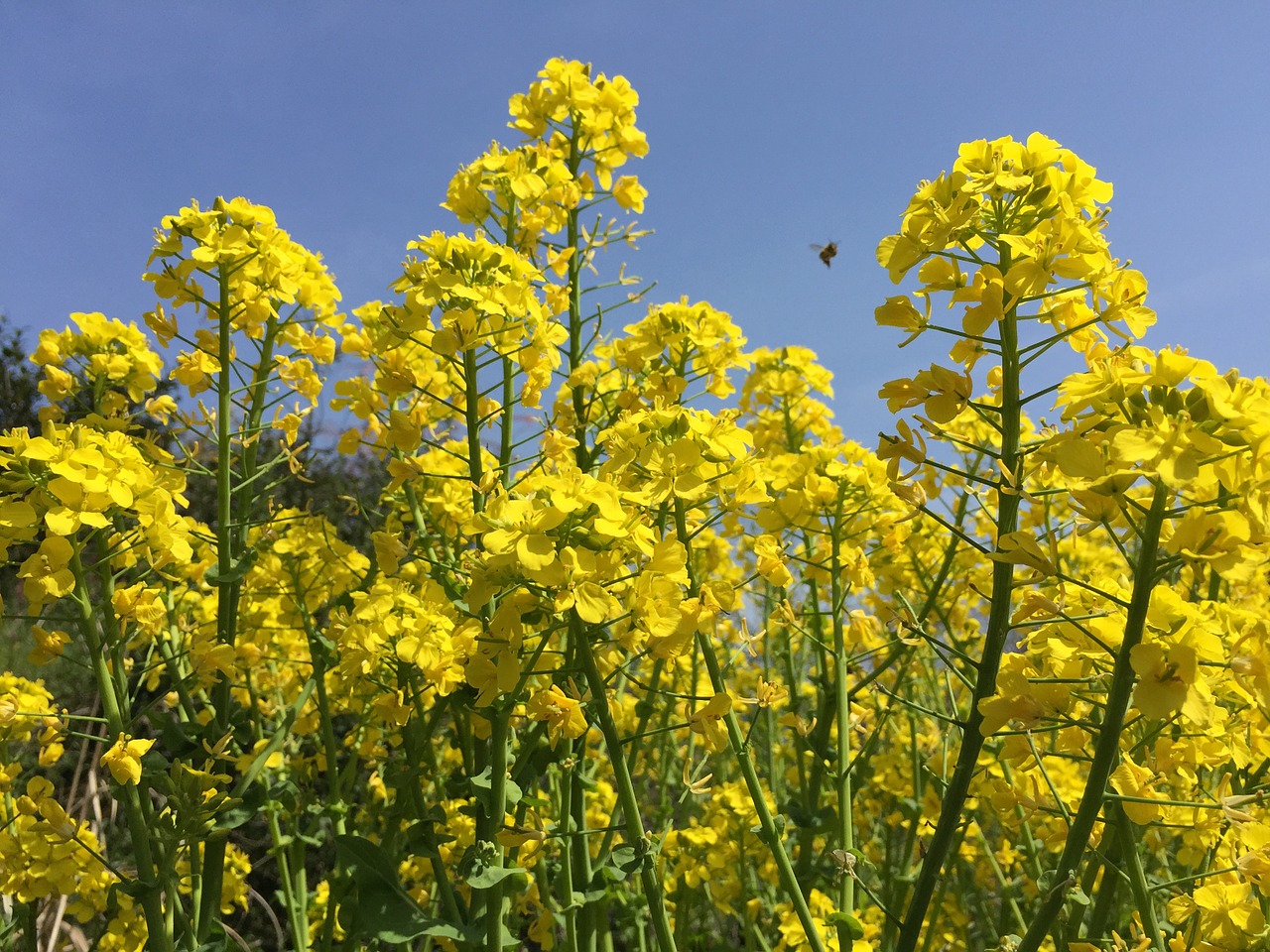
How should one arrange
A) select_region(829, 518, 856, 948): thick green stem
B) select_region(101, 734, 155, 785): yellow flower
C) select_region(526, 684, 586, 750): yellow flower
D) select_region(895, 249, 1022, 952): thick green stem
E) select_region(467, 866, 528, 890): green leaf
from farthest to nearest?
select_region(829, 518, 856, 948): thick green stem → select_region(101, 734, 155, 785): yellow flower → select_region(467, 866, 528, 890): green leaf → select_region(526, 684, 586, 750): yellow flower → select_region(895, 249, 1022, 952): thick green stem

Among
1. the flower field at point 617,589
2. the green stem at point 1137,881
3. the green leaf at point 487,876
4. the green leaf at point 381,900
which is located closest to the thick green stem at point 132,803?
the flower field at point 617,589

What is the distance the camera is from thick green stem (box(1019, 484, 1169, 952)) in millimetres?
1449

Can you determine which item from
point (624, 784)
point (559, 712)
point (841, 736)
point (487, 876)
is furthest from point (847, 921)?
point (559, 712)

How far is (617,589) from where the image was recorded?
1906 millimetres

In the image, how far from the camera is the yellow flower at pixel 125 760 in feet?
7.56

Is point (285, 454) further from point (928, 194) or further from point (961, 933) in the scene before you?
point (961, 933)

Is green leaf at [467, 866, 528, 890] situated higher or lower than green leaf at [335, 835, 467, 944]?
higher

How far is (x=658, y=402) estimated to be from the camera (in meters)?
2.64

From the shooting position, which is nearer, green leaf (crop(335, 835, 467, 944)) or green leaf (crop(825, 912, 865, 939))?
green leaf (crop(335, 835, 467, 944))

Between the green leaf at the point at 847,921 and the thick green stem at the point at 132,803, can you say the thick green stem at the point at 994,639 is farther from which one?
the thick green stem at the point at 132,803

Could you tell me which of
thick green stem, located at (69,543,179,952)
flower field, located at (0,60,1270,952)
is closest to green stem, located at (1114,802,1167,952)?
flower field, located at (0,60,1270,952)

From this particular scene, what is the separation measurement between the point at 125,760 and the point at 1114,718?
90.7 inches

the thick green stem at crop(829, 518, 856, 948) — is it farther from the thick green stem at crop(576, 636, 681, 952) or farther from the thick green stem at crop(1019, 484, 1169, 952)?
the thick green stem at crop(1019, 484, 1169, 952)

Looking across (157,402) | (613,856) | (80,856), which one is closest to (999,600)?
(613,856)
